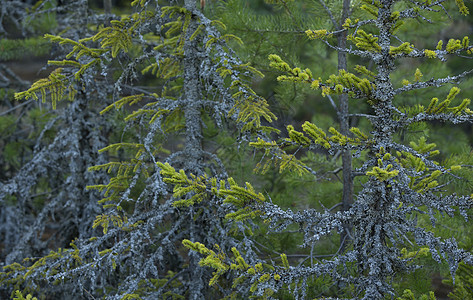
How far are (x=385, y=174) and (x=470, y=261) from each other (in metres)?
0.86

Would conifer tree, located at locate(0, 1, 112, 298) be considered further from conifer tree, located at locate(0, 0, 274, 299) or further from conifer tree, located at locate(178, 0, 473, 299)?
conifer tree, located at locate(178, 0, 473, 299)

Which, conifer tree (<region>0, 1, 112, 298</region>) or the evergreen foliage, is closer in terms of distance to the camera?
the evergreen foliage

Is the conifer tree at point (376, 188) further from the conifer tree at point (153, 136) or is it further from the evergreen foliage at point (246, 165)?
the conifer tree at point (153, 136)

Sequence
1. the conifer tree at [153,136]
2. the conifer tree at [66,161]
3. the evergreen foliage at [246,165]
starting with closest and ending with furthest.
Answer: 1. the evergreen foliage at [246,165]
2. the conifer tree at [153,136]
3. the conifer tree at [66,161]

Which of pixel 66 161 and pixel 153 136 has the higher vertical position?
pixel 153 136

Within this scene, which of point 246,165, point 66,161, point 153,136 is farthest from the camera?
point 66,161

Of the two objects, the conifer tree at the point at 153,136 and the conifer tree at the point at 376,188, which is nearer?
the conifer tree at the point at 376,188

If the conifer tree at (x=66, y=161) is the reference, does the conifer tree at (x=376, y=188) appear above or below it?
above

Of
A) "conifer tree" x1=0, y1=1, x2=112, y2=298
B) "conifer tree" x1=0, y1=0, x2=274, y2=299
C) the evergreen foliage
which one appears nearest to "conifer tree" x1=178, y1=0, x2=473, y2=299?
the evergreen foliage

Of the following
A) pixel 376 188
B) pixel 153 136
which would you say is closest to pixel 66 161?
pixel 153 136

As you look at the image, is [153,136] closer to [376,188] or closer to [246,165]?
[246,165]

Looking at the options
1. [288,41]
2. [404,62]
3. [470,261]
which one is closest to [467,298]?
[470,261]

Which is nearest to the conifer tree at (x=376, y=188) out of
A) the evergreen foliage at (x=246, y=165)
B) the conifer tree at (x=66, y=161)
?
the evergreen foliage at (x=246, y=165)

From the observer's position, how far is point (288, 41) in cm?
566
